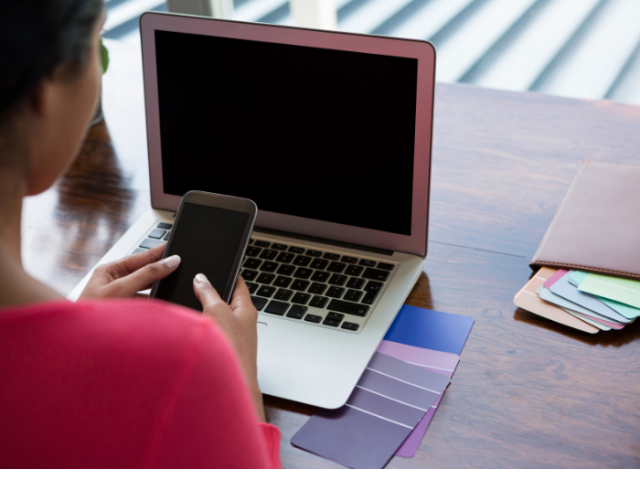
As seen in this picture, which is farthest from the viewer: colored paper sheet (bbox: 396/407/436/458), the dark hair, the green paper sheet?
the green paper sheet

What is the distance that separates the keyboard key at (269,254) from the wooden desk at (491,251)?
0.20 metres

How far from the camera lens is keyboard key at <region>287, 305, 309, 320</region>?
0.73 metres

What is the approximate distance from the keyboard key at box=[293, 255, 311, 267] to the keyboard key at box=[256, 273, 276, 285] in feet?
0.13

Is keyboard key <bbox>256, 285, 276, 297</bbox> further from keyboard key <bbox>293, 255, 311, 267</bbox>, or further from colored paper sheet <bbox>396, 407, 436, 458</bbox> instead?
colored paper sheet <bbox>396, 407, 436, 458</bbox>

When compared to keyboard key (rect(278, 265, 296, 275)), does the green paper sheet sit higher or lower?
higher

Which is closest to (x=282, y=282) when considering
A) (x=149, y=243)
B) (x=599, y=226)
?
(x=149, y=243)

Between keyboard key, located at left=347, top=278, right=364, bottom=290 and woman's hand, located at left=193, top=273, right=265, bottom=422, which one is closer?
woman's hand, located at left=193, top=273, right=265, bottom=422

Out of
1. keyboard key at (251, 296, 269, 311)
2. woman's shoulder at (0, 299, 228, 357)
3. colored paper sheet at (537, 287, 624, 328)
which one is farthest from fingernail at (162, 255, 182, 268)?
colored paper sheet at (537, 287, 624, 328)

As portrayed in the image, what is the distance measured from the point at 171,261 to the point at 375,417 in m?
0.28

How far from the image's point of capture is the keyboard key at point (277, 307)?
29.0 inches

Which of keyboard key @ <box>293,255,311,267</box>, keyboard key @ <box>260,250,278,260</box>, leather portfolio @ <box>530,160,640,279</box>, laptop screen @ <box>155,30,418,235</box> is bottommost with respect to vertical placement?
keyboard key @ <box>260,250,278,260</box>

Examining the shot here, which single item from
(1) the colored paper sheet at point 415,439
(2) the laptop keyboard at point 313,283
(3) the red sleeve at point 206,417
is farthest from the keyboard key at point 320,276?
(3) the red sleeve at point 206,417

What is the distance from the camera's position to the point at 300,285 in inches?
30.4

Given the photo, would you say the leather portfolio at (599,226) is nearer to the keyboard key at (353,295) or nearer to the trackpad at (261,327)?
the keyboard key at (353,295)
